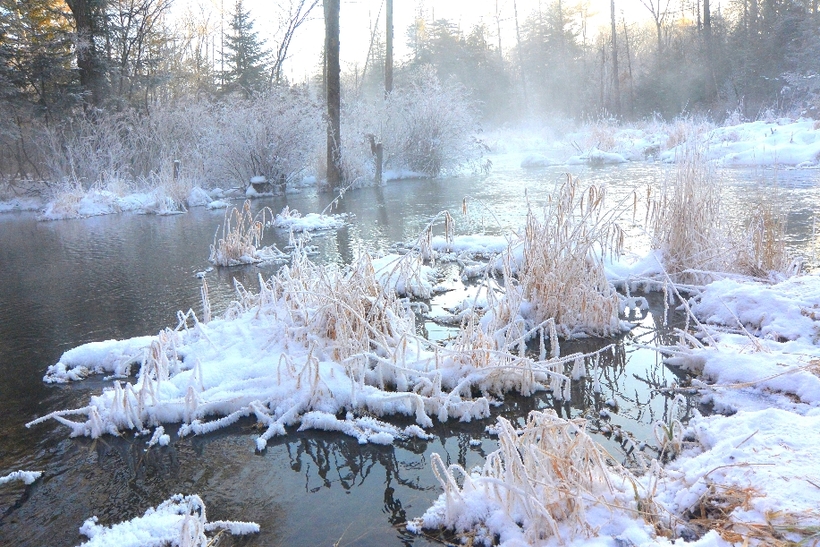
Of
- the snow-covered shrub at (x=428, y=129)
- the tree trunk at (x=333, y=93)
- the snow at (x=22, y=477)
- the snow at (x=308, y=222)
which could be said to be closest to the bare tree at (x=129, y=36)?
the tree trunk at (x=333, y=93)

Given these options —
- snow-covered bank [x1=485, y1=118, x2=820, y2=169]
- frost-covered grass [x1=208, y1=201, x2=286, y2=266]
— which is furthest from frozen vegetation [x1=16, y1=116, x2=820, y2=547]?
snow-covered bank [x1=485, y1=118, x2=820, y2=169]

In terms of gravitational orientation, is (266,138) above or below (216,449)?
above

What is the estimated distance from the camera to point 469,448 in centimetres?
264

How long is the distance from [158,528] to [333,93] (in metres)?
11.9

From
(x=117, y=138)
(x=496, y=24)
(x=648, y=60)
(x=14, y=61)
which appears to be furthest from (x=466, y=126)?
(x=496, y=24)

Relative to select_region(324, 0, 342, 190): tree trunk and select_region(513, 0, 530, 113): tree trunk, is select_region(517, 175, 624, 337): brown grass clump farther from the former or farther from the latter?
select_region(513, 0, 530, 113): tree trunk

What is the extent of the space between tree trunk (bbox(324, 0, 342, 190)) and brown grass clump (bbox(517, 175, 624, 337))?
9.64 meters

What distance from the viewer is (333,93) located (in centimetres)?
1299

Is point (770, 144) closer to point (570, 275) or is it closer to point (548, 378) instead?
point (570, 275)

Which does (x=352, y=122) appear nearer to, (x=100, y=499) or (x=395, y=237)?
(x=395, y=237)

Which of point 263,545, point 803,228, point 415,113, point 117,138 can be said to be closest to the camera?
point 263,545

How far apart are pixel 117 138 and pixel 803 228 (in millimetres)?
13854

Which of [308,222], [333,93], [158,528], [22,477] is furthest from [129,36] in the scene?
[158,528]

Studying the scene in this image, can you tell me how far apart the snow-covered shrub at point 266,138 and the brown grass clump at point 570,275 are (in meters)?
10.4
